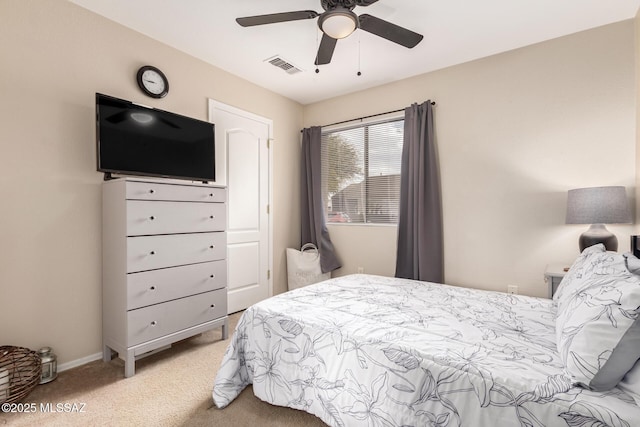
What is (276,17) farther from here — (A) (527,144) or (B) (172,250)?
(A) (527,144)

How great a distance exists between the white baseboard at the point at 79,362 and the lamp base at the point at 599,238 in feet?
12.4

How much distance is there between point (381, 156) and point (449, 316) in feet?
7.81

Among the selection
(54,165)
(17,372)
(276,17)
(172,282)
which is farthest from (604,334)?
(54,165)

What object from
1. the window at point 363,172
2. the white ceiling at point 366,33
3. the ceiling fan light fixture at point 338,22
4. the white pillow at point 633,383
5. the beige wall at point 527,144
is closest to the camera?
the white pillow at point 633,383

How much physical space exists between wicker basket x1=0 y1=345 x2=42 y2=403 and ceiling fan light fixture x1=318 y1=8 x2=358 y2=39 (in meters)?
2.67

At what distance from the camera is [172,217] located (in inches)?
91.1

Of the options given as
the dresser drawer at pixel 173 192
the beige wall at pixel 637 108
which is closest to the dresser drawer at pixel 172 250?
the dresser drawer at pixel 173 192

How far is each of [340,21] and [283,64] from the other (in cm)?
147

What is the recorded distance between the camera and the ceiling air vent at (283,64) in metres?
3.03

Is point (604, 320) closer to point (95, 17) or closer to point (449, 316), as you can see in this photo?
point (449, 316)

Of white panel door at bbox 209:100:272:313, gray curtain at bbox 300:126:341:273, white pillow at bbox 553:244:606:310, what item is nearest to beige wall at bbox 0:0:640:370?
white panel door at bbox 209:100:272:313

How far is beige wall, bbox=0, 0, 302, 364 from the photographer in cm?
198

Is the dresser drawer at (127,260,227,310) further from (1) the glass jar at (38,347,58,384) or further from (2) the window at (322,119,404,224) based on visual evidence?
(2) the window at (322,119,404,224)

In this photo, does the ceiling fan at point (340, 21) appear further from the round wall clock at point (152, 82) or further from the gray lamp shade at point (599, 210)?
the gray lamp shade at point (599, 210)
